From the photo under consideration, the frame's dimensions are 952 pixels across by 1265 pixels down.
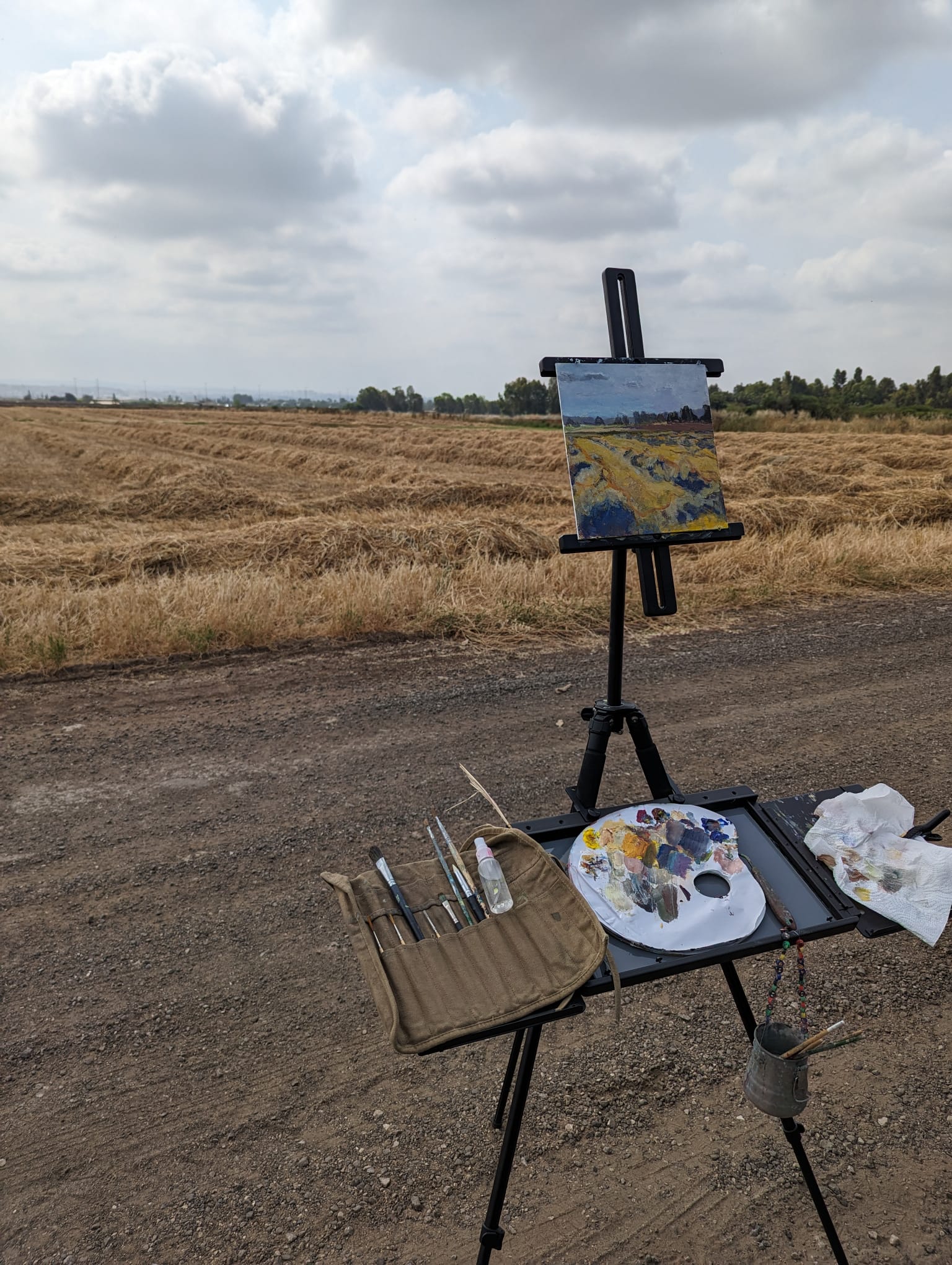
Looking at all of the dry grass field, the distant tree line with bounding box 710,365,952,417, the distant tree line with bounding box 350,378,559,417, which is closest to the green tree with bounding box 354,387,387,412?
the distant tree line with bounding box 350,378,559,417

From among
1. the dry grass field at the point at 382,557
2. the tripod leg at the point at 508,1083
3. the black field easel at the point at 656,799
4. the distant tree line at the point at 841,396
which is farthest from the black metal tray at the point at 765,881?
the distant tree line at the point at 841,396

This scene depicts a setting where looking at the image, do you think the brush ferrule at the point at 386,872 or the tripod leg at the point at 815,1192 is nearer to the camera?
the tripod leg at the point at 815,1192

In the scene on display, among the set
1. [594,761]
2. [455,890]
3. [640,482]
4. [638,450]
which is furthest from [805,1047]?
[638,450]

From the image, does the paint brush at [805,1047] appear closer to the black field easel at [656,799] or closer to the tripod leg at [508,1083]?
the black field easel at [656,799]

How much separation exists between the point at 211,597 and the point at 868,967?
5.32 m

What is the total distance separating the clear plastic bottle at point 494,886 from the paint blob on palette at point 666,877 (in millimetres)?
195

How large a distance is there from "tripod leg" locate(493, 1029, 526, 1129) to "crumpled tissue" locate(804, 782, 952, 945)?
0.93 meters

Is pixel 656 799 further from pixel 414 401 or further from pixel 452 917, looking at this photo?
pixel 414 401

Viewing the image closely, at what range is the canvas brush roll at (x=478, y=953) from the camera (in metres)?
1.76

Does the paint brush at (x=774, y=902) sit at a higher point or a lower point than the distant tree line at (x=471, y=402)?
lower

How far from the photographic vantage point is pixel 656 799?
2.77 meters

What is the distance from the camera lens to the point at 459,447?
2808 cm

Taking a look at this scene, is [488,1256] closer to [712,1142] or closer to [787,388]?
[712,1142]

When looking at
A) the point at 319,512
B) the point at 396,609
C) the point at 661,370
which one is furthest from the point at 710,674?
the point at 319,512
